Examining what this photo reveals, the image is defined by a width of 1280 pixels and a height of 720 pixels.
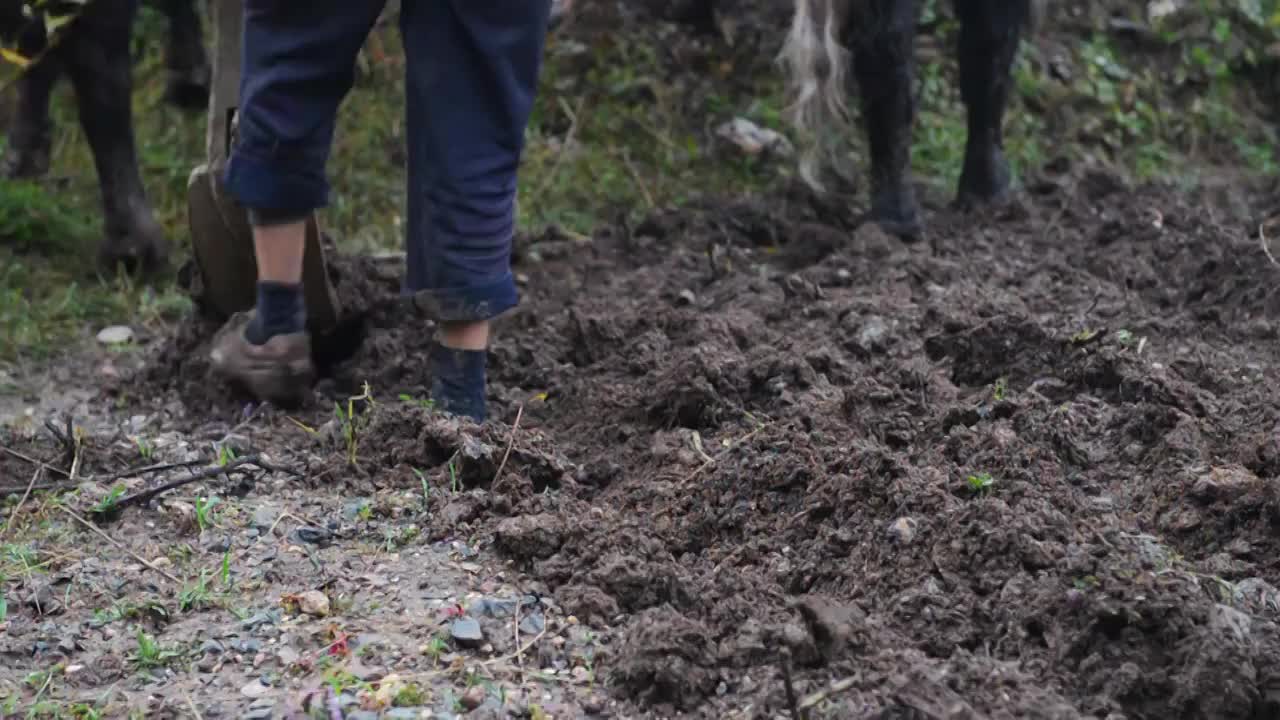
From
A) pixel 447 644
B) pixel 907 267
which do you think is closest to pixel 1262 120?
pixel 907 267

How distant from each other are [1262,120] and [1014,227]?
229 centimetres

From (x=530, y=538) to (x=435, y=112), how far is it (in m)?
0.87

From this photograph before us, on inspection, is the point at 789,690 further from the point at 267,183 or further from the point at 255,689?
the point at 267,183

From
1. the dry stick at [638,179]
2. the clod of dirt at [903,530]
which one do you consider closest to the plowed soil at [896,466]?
the clod of dirt at [903,530]

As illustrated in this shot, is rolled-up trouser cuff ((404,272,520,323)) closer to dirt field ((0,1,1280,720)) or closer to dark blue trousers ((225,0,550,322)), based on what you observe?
dark blue trousers ((225,0,550,322))

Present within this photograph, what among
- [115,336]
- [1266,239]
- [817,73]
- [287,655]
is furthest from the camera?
[817,73]

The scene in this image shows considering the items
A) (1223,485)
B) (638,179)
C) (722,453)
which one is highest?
(1223,485)

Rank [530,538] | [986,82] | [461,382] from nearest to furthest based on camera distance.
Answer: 1. [530,538]
2. [461,382]
3. [986,82]

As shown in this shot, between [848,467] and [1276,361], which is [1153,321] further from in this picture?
[848,467]

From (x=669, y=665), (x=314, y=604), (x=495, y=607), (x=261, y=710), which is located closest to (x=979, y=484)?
(x=669, y=665)

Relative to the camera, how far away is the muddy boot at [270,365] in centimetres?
299

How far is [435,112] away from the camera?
8.91 feet

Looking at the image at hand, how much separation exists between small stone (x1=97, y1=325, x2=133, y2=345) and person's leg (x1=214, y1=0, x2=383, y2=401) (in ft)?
3.37

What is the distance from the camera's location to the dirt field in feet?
6.34
